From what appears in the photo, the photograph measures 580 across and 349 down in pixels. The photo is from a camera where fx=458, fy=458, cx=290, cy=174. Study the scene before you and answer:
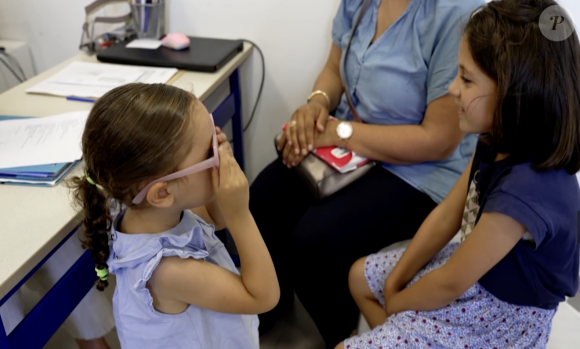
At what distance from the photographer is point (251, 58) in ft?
5.71

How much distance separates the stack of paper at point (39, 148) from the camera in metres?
0.86

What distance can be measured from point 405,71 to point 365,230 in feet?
1.38

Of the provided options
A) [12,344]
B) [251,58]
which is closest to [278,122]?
[251,58]

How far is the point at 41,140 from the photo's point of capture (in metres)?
0.97

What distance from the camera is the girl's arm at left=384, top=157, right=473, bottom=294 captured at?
1.05 meters

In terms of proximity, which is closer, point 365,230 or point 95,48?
point 365,230

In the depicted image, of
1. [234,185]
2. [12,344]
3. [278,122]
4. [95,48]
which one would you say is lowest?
[278,122]

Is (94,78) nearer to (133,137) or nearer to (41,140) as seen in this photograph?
(41,140)

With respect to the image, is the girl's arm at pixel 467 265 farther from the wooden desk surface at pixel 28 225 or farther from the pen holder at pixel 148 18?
the pen holder at pixel 148 18

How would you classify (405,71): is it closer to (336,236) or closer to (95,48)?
(336,236)

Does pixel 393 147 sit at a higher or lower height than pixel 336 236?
higher

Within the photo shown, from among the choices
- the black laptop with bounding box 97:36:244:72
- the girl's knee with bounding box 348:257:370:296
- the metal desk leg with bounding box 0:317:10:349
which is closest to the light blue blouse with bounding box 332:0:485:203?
the girl's knee with bounding box 348:257:370:296

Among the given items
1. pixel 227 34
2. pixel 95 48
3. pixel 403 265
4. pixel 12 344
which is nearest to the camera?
pixel 12 344

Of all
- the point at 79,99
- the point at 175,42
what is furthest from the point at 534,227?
the point at 175,42
